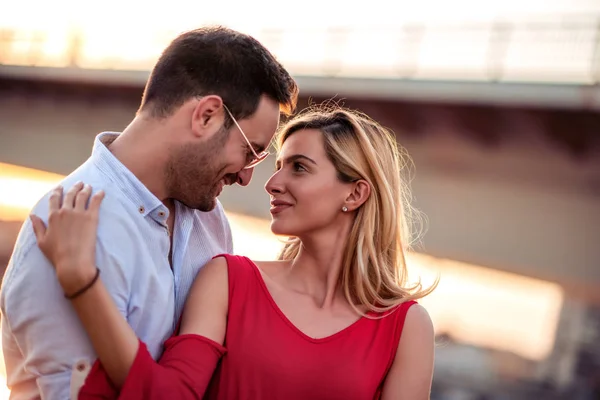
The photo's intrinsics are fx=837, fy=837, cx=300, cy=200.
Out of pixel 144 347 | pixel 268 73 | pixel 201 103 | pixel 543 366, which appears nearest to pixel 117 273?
pixel 144 347

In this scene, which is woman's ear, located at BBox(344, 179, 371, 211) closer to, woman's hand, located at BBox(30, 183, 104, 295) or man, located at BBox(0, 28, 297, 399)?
man, located at BBox(0, 28, 297, 399)

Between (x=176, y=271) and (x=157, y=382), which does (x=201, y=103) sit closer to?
(x=176, y=271)

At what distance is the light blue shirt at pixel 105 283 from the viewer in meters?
3.14

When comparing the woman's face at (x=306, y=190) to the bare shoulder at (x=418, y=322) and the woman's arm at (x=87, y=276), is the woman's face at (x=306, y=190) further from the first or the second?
the woman's arm at (x=87, y=276)

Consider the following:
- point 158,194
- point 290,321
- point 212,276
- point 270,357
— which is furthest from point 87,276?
point 290,321

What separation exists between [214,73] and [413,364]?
61.4 inches

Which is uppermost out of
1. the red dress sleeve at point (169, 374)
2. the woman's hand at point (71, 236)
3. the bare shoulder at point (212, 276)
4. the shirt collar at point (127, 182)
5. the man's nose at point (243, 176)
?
the man's nose at point (243, 176)

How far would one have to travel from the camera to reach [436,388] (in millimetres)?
16078

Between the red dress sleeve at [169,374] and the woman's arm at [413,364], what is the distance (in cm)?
77

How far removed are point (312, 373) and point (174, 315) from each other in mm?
653

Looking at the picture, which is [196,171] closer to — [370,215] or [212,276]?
[212,276]

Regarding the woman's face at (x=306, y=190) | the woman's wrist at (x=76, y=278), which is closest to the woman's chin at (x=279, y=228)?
the woman's face at (x=306, y=190)

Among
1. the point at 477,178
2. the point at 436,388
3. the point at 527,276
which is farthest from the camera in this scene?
the point at 436,388

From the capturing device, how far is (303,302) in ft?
13.0
